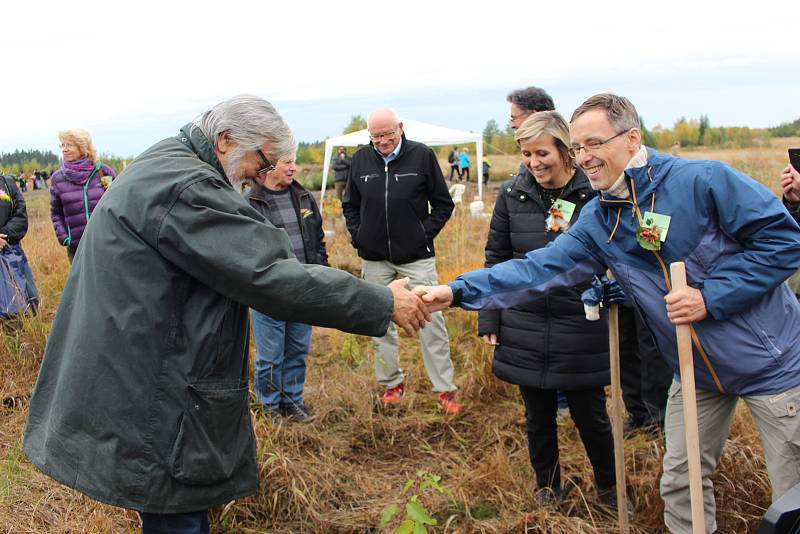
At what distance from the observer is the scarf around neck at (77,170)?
6.32 m

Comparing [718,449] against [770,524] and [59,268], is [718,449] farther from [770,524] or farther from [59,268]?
[59,268]

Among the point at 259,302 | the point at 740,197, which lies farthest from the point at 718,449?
the point at 259,302

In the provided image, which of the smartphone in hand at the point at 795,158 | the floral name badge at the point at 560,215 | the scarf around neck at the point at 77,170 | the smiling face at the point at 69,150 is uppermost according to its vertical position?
the smiling face at the point at 69,150

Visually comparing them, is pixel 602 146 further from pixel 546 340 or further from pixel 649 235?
pixel 546 340

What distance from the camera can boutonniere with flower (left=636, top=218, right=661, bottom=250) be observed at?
2.39 metres

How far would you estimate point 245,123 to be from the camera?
2.38 m

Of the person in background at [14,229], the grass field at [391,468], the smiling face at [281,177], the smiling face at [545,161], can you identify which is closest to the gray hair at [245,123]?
the smiling face at [545,161]

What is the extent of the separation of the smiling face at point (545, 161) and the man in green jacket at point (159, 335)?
134 centimetres

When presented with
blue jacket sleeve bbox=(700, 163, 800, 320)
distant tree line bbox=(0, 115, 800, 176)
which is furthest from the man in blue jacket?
distant tree line bbox=(0, 115, 800, 176)

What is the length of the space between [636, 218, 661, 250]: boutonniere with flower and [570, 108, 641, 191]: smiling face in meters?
0.21

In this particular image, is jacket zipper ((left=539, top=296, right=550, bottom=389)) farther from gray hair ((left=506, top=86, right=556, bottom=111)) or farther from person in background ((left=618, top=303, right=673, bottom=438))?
gray hair ((left=506, top=86, right=556, bottom=111))

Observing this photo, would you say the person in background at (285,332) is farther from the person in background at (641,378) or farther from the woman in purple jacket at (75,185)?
the woman in purple jacket at (75,185)

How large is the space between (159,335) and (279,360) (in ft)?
8.85

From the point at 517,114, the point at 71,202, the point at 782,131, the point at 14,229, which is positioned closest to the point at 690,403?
the point at 517,114
